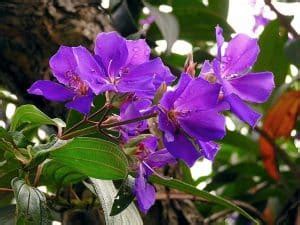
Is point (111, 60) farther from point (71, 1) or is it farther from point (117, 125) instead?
point (71, 1)

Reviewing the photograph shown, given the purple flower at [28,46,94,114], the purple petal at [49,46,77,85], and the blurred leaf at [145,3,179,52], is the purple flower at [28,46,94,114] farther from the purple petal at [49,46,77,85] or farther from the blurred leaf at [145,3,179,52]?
the blurred leaf at [145,3,179,52]

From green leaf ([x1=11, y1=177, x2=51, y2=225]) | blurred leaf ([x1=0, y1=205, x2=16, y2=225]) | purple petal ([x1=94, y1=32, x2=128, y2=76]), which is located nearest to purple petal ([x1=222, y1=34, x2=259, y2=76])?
purple petal ([x1=94, y1=32, x2=128, y2=76])

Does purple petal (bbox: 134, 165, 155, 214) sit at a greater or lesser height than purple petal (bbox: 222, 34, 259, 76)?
lesser

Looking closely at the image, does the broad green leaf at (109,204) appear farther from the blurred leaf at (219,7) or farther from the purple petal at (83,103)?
the blurred leaf at (219,7)

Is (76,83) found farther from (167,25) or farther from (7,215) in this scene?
(167,25)

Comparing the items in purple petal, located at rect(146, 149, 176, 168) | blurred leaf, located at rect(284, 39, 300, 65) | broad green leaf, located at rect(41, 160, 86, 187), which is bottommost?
blurred leaf, located at rect(284, 39, 300, 65)

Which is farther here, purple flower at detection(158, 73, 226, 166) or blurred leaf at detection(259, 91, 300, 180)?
blurred leaf at detection(259, 91, 300, 180)
